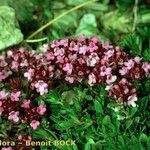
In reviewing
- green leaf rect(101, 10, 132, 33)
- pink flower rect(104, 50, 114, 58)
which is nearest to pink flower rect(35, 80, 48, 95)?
pink flower rect(104, 50, 114, 58)

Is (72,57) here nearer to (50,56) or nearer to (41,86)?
(50,56)

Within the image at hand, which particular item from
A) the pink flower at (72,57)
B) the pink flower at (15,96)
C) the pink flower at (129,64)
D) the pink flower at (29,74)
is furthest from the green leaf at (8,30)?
the pink flower at (129,64)

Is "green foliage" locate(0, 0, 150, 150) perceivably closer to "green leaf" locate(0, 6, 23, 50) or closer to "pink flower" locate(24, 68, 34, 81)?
"green leaf" locate(0, 6, 23, 50)

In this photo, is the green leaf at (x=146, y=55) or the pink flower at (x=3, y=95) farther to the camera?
the green leaf at (x=146, y=55)

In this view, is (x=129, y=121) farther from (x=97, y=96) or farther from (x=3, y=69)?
(x=3, y=69)

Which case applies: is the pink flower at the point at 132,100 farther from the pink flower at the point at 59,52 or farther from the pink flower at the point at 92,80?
the pink flower at the point at 59,52
